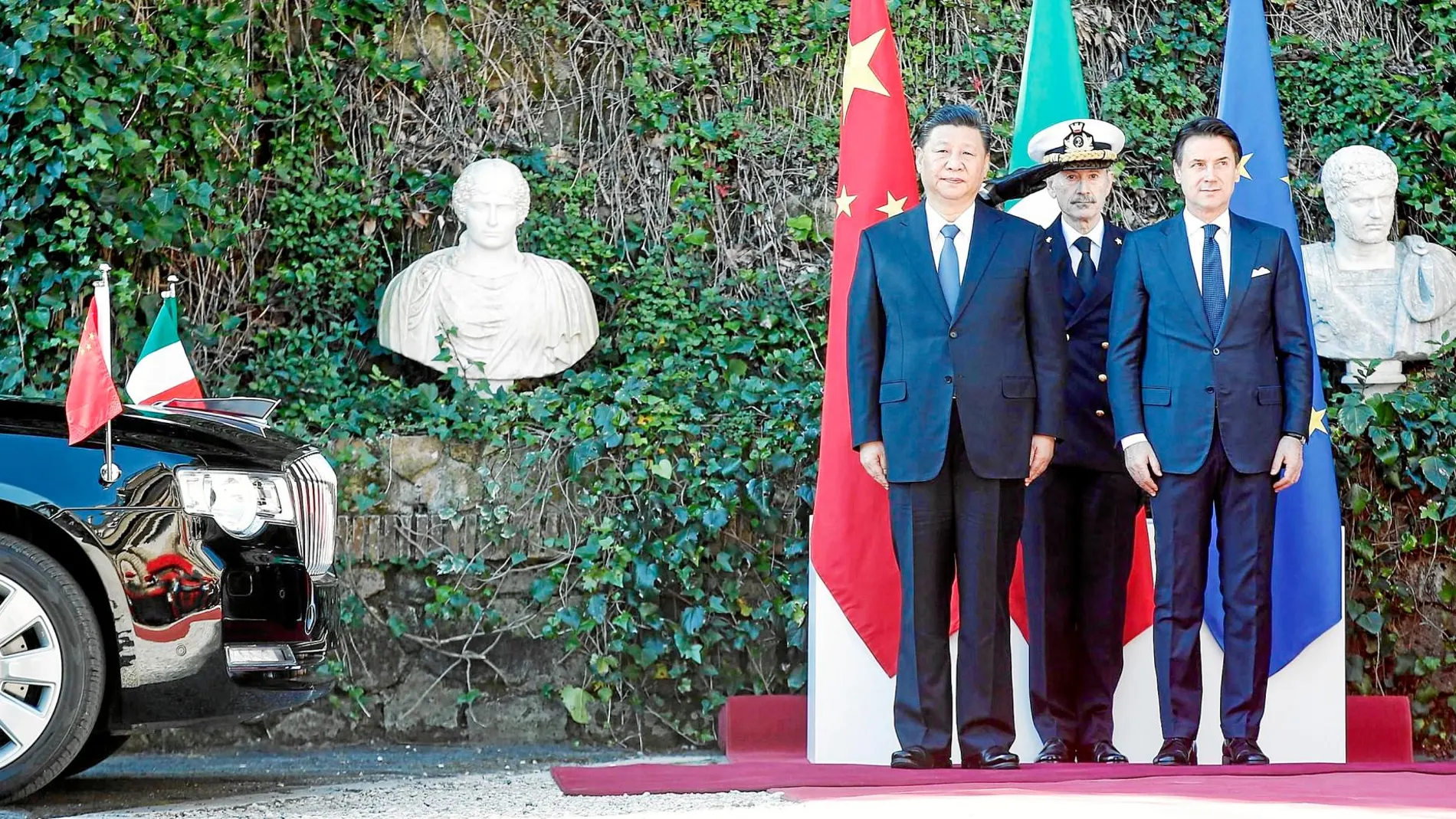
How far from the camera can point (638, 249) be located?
25.8ft

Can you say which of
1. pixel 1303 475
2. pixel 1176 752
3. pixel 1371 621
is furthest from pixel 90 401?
pixel 1371 621

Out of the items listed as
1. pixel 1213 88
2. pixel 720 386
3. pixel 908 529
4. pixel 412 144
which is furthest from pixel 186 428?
pixel 1213 88

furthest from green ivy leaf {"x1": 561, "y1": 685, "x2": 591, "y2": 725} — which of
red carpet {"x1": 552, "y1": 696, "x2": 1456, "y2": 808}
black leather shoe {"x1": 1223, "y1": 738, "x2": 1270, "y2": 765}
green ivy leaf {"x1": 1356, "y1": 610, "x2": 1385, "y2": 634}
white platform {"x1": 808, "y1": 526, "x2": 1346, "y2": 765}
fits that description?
green ivy leaf {"x1": 1356, "y1": 610, "x2": 1385, "y2": 634}

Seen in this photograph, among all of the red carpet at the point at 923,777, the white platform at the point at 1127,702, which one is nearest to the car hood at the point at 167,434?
the red carpet at the point at 923,777

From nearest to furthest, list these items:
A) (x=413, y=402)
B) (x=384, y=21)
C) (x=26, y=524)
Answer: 1. (x=26, y=524)
2. (x=413, y=402)
3. (x=384, y=21)

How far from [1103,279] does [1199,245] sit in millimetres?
308

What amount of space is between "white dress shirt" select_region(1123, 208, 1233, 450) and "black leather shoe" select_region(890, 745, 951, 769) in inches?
40.2

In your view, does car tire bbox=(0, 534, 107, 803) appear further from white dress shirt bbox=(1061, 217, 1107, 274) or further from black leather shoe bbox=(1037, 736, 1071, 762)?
white dress shirt bbox=(1061, 217, 1107, 274)

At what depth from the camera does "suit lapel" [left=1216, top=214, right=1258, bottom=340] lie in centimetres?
451

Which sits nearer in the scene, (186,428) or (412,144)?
(186,428)

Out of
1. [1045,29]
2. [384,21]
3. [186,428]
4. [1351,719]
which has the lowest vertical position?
[1351,719]

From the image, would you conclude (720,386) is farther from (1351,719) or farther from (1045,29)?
(1351,719)

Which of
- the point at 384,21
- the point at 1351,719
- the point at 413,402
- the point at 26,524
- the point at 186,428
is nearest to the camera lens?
the point at 26,524

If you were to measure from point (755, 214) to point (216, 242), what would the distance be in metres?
2.60
